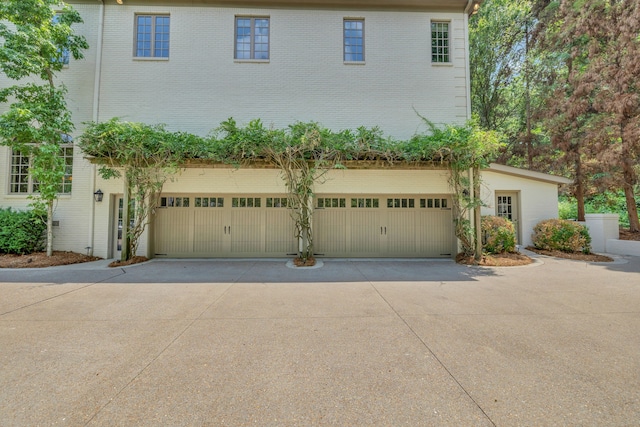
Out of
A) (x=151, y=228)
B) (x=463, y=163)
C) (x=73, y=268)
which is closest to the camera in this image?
(x=73, y=268)

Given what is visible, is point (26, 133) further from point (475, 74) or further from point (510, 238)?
point (475, 74)

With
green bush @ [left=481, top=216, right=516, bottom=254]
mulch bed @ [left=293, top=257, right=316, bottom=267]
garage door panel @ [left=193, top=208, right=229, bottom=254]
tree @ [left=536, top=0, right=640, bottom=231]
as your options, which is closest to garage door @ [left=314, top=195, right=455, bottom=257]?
green bush @ [left=481, top=216, right=516, bottom=254]

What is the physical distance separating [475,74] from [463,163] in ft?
35.5

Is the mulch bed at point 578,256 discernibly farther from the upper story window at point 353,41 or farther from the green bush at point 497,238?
the upper story window at point 353,41

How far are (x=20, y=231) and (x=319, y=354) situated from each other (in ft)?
32.2

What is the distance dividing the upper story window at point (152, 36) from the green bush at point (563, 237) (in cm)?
1377

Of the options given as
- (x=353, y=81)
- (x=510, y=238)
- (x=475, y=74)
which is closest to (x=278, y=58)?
(x=353, y=81)

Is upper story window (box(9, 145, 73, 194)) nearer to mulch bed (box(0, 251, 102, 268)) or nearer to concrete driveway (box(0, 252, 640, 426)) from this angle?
mulch bed (box(0, 251, 102, 268))

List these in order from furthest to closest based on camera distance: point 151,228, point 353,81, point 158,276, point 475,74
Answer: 1. point 475,74
2. point 353,81
3. point 151,228
4. point 158,276

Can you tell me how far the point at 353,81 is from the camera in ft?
31.0

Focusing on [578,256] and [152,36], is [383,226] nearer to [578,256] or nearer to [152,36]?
[578,256]

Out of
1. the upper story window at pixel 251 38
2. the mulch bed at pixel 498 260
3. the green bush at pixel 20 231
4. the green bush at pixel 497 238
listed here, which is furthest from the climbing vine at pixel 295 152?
the upper story window at pixel 251 38

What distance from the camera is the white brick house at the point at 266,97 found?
352 inches

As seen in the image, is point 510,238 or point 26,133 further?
point 510,238
